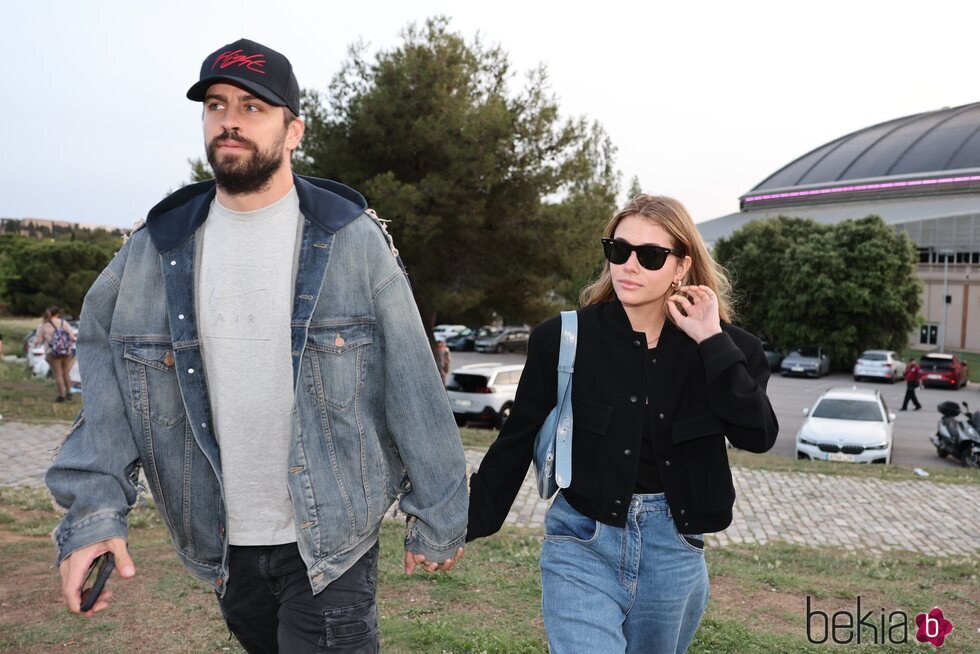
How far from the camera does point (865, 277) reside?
4262cm

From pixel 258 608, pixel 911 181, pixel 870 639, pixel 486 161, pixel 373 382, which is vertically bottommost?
pixel 870 639

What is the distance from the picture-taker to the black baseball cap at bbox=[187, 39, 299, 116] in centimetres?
240

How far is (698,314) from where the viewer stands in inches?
116

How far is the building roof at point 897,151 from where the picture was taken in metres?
73.8

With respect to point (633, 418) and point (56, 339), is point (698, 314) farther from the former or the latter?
point (56, 339)

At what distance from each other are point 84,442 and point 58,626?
290 centimetres

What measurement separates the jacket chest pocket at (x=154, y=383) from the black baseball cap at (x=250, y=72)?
2.66 ft

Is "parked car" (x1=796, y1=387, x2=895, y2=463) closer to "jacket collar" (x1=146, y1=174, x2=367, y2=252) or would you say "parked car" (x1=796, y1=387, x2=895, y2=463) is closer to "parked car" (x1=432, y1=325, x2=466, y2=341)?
"jacket collar" (x1=146, y1=174, x2=367, y2=252)

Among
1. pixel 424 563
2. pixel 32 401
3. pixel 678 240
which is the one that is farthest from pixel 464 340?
pixel 424 563

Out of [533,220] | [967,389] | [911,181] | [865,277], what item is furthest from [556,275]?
[911,181]

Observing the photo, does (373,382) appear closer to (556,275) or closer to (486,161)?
(486,161)

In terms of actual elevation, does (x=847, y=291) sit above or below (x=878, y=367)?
above

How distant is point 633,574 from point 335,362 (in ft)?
4.20

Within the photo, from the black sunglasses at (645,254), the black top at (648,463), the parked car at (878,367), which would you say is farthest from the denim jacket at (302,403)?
the parked car at (878,367)
